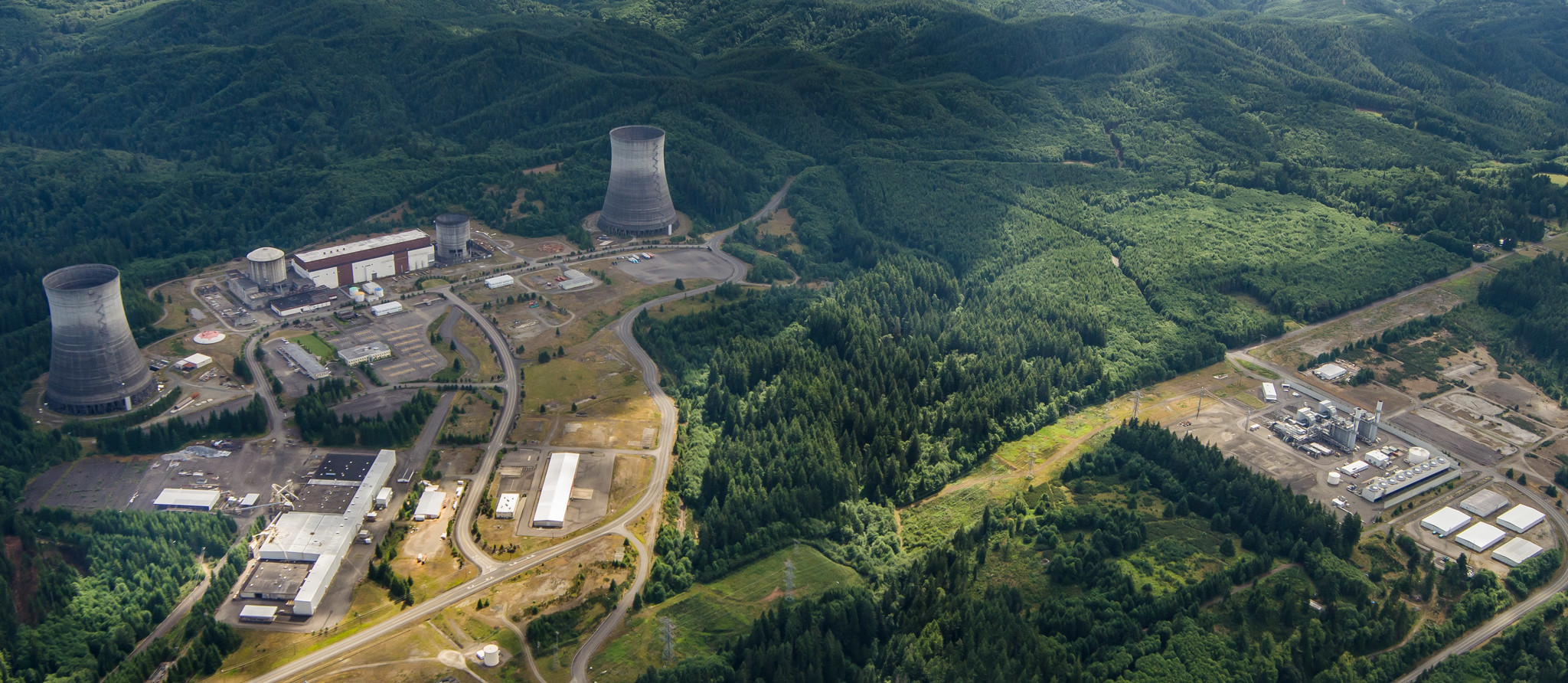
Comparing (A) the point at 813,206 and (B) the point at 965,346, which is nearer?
(B) the point at 965,346

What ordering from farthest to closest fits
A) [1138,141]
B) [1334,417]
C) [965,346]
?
[1138,141]
[965,346]
[1334,417]

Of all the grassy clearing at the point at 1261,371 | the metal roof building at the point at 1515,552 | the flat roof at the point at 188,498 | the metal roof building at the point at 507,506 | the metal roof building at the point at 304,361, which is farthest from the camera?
the grassy clearing at the point at 1261,371

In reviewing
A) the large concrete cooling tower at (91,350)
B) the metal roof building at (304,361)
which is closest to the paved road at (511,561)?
the metal roof building at (304,361)

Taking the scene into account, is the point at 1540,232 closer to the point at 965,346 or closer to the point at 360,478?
the point at 965,346

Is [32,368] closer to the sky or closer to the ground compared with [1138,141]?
closer to the ground

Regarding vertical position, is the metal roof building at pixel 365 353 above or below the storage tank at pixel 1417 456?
below

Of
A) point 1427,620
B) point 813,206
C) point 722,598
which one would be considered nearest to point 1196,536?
point 1427,620

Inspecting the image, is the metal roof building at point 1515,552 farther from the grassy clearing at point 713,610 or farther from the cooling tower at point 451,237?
the cooling tower at point 451,237

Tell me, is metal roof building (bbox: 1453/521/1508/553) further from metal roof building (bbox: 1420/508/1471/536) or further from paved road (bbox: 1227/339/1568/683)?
paved road (bbox: 1227/339/1568/683)
